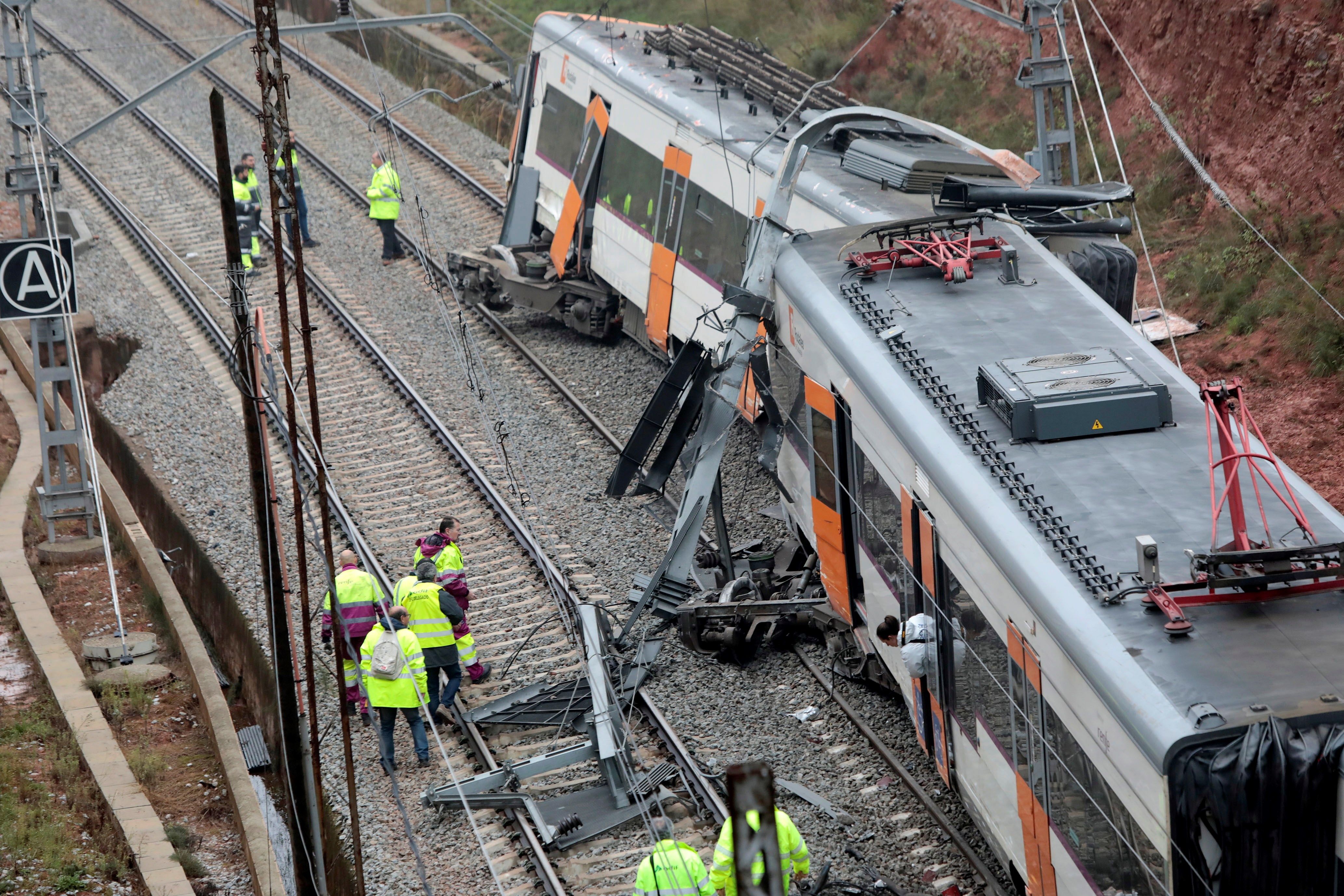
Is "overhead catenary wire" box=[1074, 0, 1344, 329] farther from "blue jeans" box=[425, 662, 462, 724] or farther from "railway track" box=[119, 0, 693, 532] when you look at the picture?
"blue jeans" box=[425, 662, 462, 724]

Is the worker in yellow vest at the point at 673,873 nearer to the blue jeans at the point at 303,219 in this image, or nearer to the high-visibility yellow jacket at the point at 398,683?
the high-visibility yellow jacket at the point at 398,683

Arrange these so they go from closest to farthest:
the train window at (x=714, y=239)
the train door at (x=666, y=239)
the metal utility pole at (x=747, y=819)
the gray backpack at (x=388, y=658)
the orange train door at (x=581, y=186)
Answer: the metal utility pole at (x=747, y=819)
the gray backpack at (x=388, y=658)
the train window at (x=714, y=239)
the train door at (x=666, y=239)
the orange train door at (x=581, y=186)

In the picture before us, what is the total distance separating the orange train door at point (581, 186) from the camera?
1856 cm

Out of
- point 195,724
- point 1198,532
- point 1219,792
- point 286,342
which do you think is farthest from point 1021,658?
point 195,724

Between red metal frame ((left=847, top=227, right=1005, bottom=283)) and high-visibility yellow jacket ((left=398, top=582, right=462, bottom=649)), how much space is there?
4.13 m

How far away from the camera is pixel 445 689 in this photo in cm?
1223

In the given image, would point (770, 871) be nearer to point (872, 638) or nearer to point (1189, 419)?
point (1189, 419)

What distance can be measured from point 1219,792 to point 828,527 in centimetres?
562

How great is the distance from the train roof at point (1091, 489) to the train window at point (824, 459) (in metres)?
0.73

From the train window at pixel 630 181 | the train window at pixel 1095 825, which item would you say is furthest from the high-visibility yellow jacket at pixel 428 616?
the train window at pixel 630 181

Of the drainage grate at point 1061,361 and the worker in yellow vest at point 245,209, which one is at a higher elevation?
the drainage grate at point 1061,361

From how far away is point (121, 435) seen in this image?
706 inches

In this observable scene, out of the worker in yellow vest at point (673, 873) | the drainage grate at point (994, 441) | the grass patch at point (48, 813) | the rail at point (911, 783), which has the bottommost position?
the grass patch at point (48, 813)

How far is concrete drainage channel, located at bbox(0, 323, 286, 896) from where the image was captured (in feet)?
35.8
